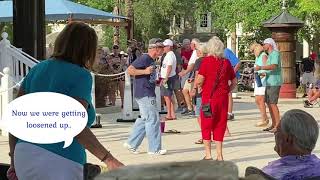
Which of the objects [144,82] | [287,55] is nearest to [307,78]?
[287,55]

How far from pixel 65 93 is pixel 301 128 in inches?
53.8

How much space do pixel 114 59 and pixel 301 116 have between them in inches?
533

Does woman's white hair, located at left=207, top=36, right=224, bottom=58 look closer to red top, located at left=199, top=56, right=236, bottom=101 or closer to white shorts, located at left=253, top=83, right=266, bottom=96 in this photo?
red top, located at left=199, top=56, right=236, bottom=101

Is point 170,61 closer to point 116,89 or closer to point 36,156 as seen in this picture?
point 116,89

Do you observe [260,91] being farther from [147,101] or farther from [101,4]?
[101,4]

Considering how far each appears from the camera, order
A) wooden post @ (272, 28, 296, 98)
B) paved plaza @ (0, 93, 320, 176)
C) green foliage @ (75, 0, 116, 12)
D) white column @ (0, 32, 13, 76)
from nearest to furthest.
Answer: paved plaza @ (0, 93, 320, 176), white column @ (0, 32, 13, 76), wooden post @ (272, 28, 296, 98), green foliage @ (75, 0, 116, 12)

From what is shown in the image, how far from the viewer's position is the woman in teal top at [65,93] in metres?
3.82

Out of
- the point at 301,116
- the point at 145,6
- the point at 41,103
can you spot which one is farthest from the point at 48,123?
the point at 145,6

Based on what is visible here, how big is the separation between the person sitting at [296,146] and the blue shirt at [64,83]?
1.15m

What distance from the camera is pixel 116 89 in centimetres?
1734

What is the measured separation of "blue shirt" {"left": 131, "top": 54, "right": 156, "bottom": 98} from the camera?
9680 millimetres

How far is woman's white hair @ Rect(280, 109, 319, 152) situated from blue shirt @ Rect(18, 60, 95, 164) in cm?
114

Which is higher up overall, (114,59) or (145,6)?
(145,6)

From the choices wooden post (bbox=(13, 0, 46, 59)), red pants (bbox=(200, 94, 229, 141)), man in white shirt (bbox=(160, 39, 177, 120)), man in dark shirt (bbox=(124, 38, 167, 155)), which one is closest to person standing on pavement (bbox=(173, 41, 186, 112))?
man in white shirt (bbox=(160, 39, 177, 120))
